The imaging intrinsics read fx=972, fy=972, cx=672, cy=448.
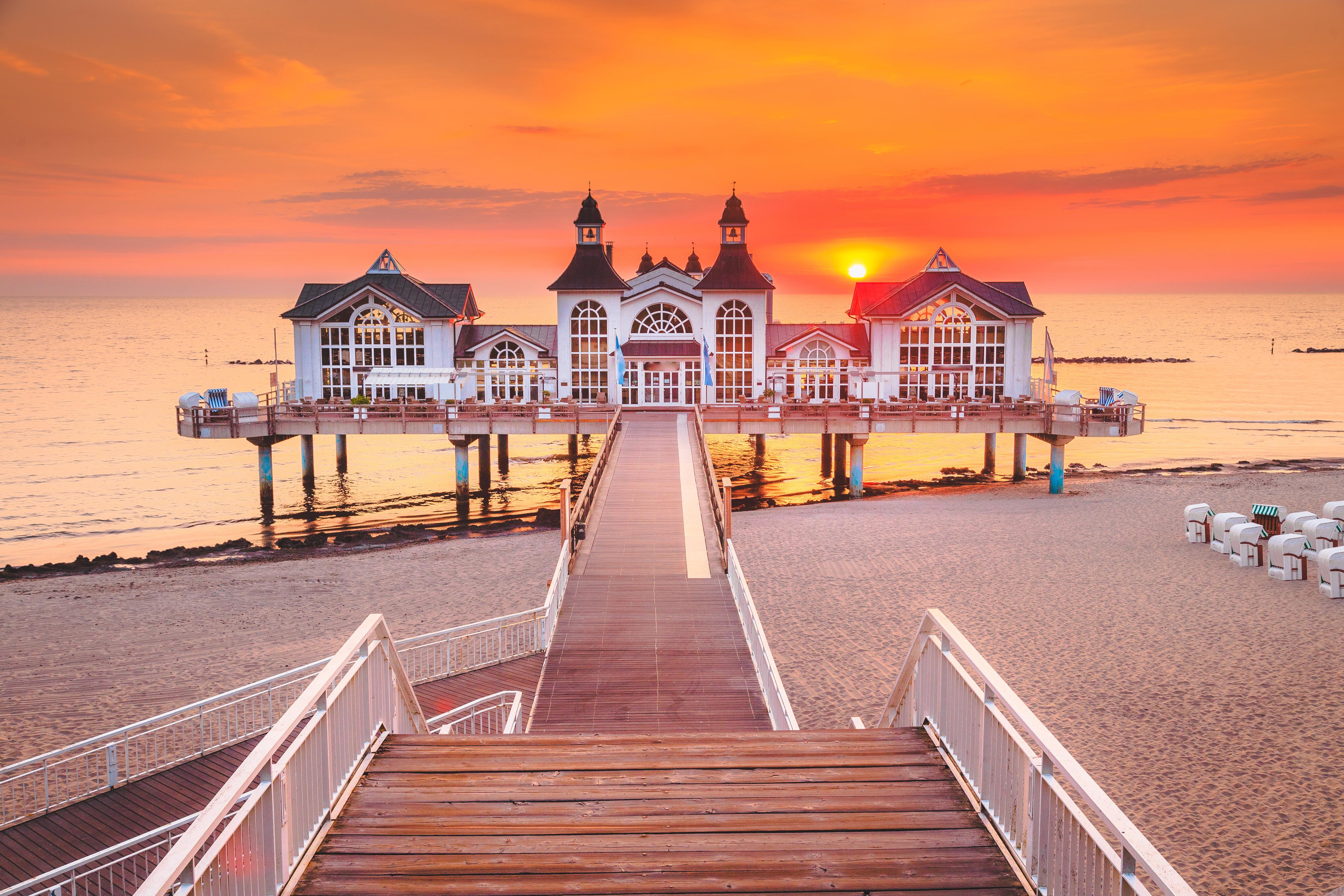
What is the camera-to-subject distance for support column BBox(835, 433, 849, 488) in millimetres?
44969

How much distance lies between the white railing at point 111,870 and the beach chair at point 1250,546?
73.5ft

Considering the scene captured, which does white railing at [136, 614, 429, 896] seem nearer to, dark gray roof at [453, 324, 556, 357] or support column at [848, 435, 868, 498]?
support column at [848, 435, 868, 498]

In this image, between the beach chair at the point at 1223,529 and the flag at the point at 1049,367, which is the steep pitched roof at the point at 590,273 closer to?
the flag at the point at 1049,367

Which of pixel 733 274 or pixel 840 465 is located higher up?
pixel 733 274

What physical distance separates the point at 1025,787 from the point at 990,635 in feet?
46.8

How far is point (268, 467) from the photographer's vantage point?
37000 millimetres

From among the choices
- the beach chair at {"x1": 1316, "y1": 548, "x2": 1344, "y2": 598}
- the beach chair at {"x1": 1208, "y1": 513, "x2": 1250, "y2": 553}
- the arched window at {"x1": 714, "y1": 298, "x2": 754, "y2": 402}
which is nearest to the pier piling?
the arched window at {"x1": 714, "y1": 298, "x2": 754, "y2": 402}

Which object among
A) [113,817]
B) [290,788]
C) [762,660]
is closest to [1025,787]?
[290,788]

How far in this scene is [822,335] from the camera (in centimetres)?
4250

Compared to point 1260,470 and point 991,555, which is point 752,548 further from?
point 1260,470

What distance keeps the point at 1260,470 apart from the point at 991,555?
27.5 m

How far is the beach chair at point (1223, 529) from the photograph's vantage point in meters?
24.1

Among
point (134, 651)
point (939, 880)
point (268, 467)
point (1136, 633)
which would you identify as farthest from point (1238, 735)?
point (268, 467)

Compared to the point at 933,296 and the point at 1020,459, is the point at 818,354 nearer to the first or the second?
the point at 933,296
